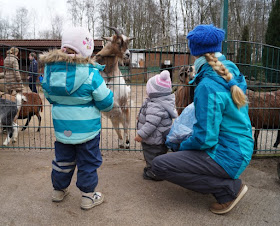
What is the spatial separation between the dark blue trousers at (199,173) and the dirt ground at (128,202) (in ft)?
0.90

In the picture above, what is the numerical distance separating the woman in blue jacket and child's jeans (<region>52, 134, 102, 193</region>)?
24.6 inches

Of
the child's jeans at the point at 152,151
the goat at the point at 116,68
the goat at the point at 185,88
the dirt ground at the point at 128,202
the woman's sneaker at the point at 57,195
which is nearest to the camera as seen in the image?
the dirt ground at the point at 128,202

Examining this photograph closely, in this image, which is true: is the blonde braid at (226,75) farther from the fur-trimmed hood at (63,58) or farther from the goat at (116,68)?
the goat at (116,68)

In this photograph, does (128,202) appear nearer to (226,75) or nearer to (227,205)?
(227,205)

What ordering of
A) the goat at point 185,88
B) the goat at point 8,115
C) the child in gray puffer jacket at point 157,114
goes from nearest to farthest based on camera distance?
the child in gray puffer jacket at point 157,114, the goat at point 185,88, the goat at point 8,115

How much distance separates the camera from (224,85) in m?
2.30

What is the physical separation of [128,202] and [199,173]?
2.80 ft

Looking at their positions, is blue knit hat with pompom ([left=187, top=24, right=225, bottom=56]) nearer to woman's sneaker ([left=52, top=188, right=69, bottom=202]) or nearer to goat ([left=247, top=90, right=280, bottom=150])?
woman's sneaker ([left=52, top=188, right=69, bottom=202])

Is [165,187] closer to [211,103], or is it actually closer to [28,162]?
[211,103]

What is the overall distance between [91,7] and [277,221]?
3867 centimetres

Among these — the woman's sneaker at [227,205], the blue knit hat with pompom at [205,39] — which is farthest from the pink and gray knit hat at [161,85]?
the woman's sneaker at [227,205]

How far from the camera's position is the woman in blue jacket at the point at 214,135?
2262 mm

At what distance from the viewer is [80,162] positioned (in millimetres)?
2566

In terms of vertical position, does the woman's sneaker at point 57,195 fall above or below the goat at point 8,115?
below
